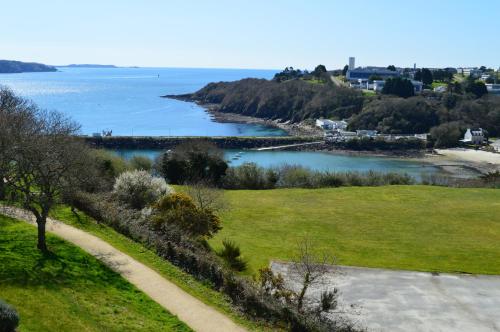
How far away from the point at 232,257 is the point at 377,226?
10.8m

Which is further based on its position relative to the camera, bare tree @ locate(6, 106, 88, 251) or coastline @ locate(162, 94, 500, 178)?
coastline @ locate(162, 94, 500, 178)

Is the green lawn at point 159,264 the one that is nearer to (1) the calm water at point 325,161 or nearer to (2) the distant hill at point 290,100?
(1) the calm water at point 325,161

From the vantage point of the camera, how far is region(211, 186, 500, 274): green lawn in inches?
853

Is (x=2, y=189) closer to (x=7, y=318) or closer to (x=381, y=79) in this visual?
(x=7, y=318)

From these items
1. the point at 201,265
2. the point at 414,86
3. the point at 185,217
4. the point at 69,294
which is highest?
the point at 414,86

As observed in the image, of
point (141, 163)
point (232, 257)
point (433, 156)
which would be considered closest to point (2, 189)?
point (232, 257)

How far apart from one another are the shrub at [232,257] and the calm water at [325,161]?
140ft

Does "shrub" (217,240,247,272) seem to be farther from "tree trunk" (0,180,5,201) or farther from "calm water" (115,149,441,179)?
"calm water" (115,149,441,179)

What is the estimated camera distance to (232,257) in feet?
63.5

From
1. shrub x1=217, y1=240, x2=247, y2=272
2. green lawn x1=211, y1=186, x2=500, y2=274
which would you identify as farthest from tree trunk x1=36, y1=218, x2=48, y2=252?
green lawn x1=211, y1=186, x2=500, y2=274

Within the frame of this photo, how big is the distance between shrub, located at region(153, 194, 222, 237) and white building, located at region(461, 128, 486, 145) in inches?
2751

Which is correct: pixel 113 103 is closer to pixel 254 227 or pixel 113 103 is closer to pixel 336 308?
pixel 254 227

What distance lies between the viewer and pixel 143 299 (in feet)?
43.7

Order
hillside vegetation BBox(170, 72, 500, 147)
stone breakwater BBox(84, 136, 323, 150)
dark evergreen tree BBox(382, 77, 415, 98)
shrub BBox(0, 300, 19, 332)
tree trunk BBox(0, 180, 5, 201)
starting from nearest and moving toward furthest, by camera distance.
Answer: shrub BBox(0, 300, 19, 332), tree trunk BBox(0, 180, 5, 201), stone breakwater BBox(84, 136, 323, 150), hillside vegetation BBox(170, 72, 500, 147), dark evergreen tree BBox(382, 77, 415, 98)
